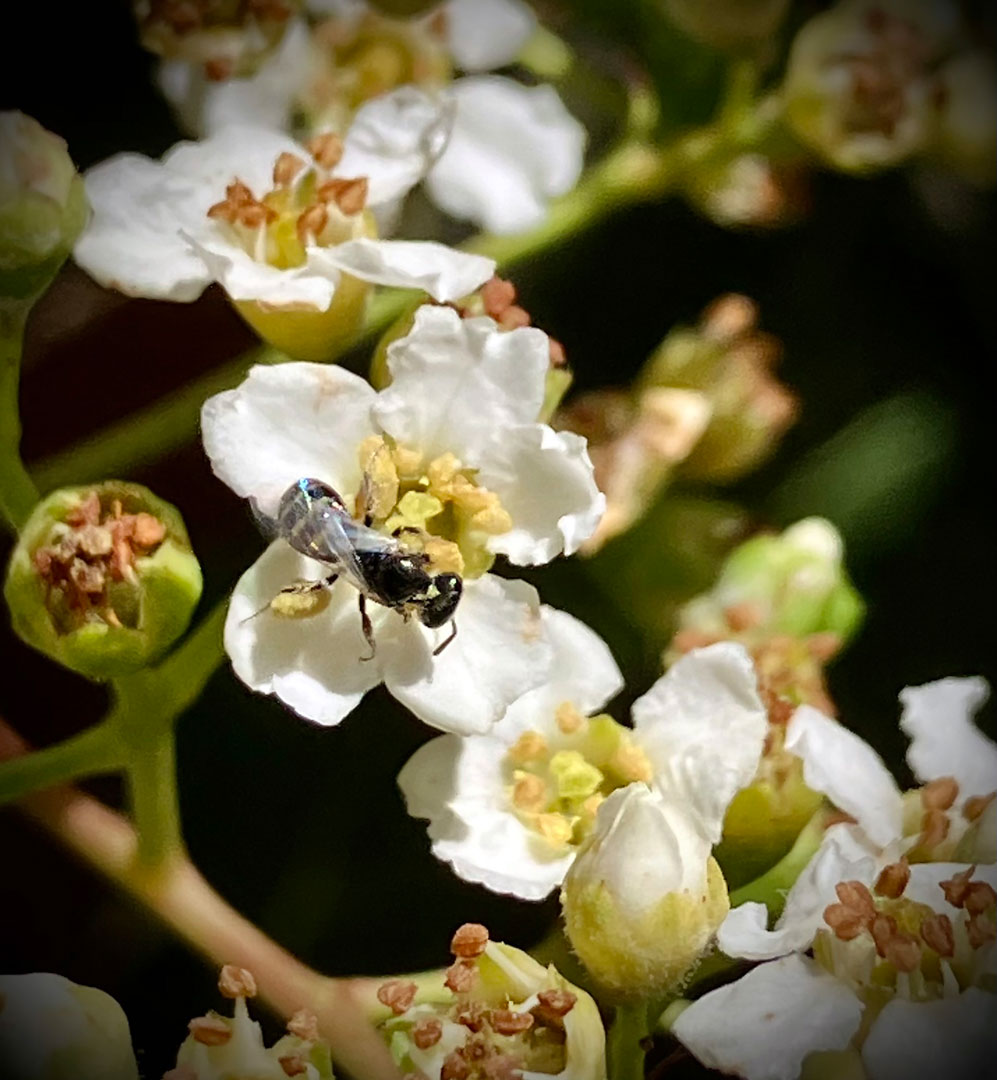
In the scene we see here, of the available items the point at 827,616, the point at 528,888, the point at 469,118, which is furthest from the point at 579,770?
the point at 469,118

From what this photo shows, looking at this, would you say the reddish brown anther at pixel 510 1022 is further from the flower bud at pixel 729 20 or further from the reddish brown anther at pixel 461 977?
the flower bud at pixel 729 20

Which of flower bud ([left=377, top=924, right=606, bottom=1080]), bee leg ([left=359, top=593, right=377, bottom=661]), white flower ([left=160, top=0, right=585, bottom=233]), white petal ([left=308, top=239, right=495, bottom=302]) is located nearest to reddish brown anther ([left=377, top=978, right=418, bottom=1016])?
flower bud ([left=377, top=924, right=606, bottom=1080])

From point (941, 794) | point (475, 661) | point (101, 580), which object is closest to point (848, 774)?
point (941, 794)

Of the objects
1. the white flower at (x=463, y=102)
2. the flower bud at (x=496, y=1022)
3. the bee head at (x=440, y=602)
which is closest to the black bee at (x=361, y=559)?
the bee head at (x=440, y=602)

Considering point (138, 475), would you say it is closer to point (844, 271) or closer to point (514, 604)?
point (514, 604)

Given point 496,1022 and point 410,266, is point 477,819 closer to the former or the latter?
point 496,1022
